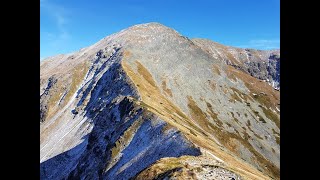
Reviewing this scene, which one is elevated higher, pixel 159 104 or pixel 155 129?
pixel 159 104

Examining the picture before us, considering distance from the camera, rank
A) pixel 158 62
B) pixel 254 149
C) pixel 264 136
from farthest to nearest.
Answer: pixel 158 62 < pixel 264 136 < pixel 254 149

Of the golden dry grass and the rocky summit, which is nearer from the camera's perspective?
the rocky summit

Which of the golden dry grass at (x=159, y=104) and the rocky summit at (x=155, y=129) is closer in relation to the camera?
the rocky summit at (x=155, y=129)

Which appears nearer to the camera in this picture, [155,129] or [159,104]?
[155,129]
